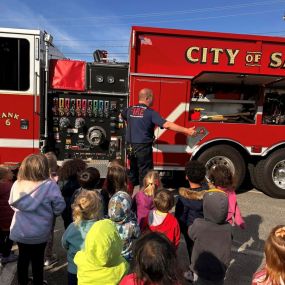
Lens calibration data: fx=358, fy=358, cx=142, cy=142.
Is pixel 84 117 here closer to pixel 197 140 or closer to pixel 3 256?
pixel 197 140

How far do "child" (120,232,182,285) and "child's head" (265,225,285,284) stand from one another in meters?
0.48

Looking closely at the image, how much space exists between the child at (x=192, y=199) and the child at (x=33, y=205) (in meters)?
1.12

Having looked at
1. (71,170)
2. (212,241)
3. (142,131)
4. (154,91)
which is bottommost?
(212,241)

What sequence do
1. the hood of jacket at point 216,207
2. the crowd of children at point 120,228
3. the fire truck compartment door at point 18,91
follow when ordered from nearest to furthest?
the crowd of children at point 120,228 < the hood of jacket at point 216,207 < the fire truck compartment door at point 18,91

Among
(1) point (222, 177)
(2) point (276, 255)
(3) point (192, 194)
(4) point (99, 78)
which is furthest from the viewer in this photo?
(4) point (99, 78)

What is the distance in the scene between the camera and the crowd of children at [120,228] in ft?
5.93

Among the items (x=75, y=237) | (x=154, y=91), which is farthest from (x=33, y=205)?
(x=154, y=91)

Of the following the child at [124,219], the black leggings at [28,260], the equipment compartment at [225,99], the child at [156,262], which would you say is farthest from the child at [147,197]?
the equipment compartment at [225,99]

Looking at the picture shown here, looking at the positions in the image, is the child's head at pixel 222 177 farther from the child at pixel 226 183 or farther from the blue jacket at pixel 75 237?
the blue jacket at pixel 75 237

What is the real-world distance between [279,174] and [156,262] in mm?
5256

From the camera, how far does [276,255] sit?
5.91ft

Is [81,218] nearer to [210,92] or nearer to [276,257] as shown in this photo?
[276,257]

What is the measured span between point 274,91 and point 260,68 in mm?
689

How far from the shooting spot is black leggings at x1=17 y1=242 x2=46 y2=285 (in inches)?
116
